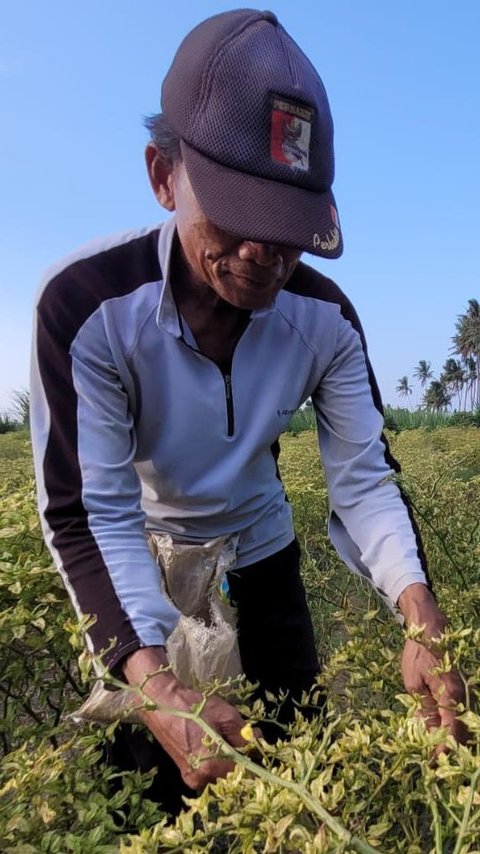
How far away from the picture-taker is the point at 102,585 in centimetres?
115

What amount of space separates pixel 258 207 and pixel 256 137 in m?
0.11

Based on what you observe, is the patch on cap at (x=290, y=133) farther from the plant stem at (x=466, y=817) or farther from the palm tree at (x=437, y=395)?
the palm tree at (x=437, y=395)

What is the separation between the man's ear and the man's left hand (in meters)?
0.82

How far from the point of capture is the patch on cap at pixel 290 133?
1.13m

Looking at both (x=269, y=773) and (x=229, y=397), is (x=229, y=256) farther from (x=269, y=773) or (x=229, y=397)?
(x=269, y=773)

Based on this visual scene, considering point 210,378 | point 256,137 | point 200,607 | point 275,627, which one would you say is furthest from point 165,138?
point 275,627

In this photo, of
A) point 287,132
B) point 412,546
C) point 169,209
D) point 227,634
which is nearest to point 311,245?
point 287,132

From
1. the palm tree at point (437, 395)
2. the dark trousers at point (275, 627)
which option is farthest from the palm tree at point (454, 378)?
the dark trousers at point (275, 627)

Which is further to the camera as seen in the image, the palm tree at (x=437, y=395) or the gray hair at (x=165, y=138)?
the palm tree at (x=437, y=395)

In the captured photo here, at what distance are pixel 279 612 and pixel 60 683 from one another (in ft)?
1.98

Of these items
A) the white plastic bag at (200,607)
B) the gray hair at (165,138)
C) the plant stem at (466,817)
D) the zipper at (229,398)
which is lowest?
the white plastic bag at (200,607)

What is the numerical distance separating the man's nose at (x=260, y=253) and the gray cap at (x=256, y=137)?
0.17 feet

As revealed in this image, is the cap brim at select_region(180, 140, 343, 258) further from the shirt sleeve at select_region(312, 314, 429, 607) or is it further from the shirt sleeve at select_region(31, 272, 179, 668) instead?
the shirt sleeve at select_region(312, 314, 429, 607)

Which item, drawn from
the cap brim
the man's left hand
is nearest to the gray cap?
the cap brim
